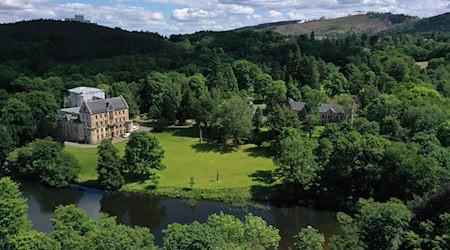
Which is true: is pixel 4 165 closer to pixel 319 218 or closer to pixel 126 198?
pixel 126 198

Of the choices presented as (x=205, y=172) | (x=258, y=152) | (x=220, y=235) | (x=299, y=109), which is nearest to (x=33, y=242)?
(x=220, y=235)

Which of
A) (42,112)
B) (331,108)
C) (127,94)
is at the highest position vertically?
(127,94)

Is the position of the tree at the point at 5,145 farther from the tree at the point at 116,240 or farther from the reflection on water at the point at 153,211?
the tree at the point at 116,240

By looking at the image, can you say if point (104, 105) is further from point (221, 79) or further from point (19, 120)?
point (221, 79)

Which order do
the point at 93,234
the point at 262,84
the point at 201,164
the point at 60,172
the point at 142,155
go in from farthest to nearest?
the point at 262,84 → the point at 201,164 → the point at 60,172 → the point at 142,155 → the point at 93,234

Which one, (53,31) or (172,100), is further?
(53,31)

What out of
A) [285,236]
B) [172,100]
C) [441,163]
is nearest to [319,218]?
[285,236]

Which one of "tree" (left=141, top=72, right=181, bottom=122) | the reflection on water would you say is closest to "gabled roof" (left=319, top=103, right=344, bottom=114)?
"tree" (left=141, top=72, right=181, bottom=122)
